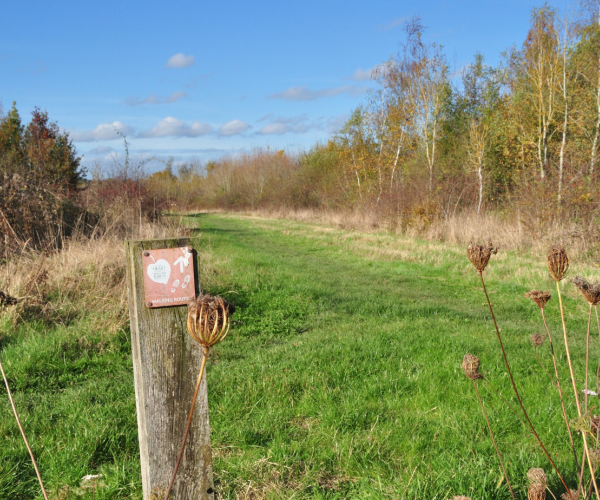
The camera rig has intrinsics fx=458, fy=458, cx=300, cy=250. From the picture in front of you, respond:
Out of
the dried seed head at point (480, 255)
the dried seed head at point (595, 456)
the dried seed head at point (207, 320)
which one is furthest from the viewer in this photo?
the dried seed head at point (480, 255)

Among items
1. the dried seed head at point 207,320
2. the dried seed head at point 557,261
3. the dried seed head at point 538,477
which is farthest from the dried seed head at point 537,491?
the dried seed head at point 207,320

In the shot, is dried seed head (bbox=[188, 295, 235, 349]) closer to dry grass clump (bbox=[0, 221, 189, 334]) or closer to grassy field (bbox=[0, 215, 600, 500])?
grassy field (bbox=[0, 215, 600, 500])

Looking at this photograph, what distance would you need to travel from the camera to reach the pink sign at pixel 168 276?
6.26ft

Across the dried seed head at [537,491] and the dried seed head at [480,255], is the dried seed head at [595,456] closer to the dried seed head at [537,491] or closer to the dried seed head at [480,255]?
the dried seed head at [537,491]

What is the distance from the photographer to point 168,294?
1.93 metres

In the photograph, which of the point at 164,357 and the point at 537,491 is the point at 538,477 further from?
the point at 164,357

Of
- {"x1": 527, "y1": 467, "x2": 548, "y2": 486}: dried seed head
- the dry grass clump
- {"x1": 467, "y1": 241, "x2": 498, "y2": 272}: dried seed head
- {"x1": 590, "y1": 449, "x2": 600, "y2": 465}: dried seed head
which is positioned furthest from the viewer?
the dry grass clump

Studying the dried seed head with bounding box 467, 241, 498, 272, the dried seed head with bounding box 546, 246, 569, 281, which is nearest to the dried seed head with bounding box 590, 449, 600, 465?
the dried seed head with bounding box 546, 246, 569, 281

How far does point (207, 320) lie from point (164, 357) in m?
0.90

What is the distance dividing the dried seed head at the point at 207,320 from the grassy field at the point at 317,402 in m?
1.74

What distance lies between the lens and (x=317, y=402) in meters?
3.70

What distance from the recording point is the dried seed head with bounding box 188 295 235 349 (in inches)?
45.1

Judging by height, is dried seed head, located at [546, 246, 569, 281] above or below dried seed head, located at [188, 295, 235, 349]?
above

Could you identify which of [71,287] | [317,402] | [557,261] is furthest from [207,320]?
[71,287]
